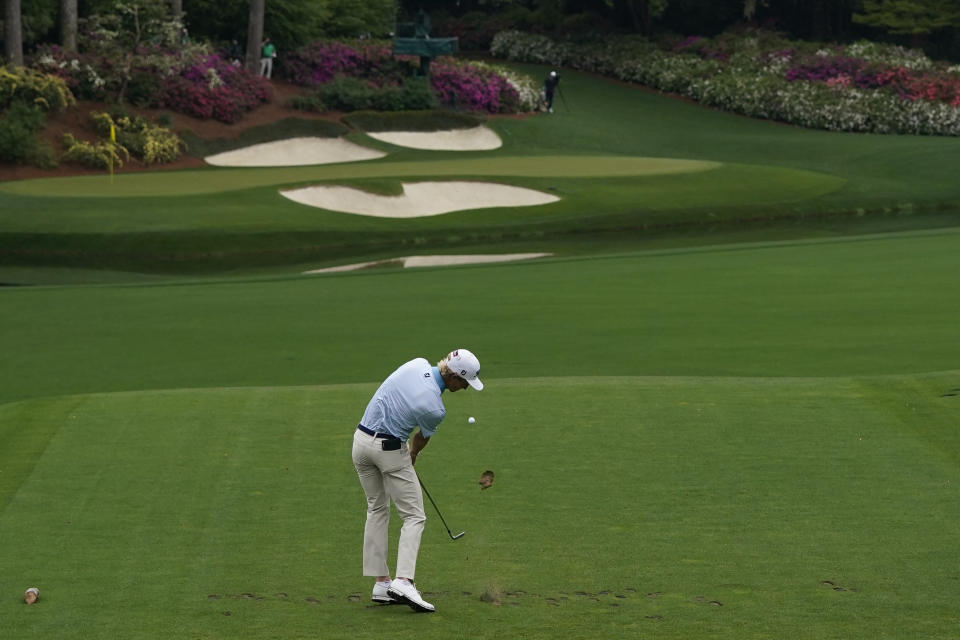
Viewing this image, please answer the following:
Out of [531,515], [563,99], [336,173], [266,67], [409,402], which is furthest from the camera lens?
[563,99]

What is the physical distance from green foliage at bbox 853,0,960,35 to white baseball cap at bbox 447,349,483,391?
6048cm

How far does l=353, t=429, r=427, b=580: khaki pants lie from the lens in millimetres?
8703

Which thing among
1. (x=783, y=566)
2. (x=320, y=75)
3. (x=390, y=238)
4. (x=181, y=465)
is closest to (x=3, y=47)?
(x=320, y=75)

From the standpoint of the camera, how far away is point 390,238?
33.6 meters

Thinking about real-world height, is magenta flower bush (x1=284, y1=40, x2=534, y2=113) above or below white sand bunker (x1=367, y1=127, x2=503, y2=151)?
above

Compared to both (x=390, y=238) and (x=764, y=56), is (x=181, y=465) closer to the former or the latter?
(x=390, y=238)

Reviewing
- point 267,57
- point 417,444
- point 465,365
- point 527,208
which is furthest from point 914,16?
point 465,365

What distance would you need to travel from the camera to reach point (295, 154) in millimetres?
44906

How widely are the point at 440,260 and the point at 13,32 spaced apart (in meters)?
18.9

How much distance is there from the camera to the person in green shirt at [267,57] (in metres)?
49.5

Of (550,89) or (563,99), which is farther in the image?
(563,99)

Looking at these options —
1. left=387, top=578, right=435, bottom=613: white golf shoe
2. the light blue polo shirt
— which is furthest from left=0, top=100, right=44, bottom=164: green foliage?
left=387, top=578, right=435, bottom=613: white golf shoe

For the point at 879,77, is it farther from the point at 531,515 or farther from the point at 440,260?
the point at 531,515

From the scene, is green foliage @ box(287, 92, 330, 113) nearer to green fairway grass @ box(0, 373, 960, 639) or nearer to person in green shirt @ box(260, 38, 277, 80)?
person in green shirt @ box(260, 38, 277, 80)
